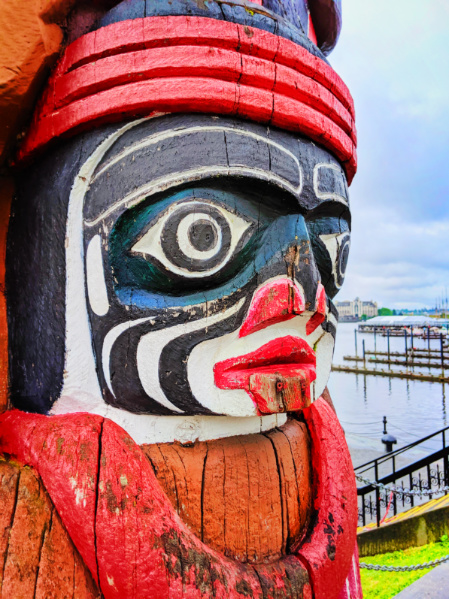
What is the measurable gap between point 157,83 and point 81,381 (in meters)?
0.83

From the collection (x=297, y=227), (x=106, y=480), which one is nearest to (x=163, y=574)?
(x=106, y=480)

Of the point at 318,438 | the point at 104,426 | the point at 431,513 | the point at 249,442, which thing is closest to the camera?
the point at 104,426

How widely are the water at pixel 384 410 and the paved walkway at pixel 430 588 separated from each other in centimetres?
544

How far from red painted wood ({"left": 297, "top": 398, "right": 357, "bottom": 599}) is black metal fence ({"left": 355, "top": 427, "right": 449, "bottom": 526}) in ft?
7.19

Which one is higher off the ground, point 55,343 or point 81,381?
point 55,343

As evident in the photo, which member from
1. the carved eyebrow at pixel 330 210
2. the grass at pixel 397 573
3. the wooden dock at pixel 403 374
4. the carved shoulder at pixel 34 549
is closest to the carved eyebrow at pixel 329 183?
the carved eyebrow at pixel 330 210

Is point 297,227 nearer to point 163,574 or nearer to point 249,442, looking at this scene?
point 249,442

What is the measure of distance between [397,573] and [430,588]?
181 centimetres

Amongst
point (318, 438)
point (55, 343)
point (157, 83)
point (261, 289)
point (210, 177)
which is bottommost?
point (318, 438)

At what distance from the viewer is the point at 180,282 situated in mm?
1091

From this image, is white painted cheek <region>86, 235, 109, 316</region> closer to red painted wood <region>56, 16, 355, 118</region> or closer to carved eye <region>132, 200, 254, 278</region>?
carved eye <region>132, 200, 254, 278</region>

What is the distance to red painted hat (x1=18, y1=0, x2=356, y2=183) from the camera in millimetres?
1098

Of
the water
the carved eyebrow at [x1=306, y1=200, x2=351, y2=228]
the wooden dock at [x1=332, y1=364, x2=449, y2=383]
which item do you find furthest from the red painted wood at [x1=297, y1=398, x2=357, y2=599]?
the wooden dock at [x1=332, y1=364, x2=449, y2=383]

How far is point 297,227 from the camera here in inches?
47.6
